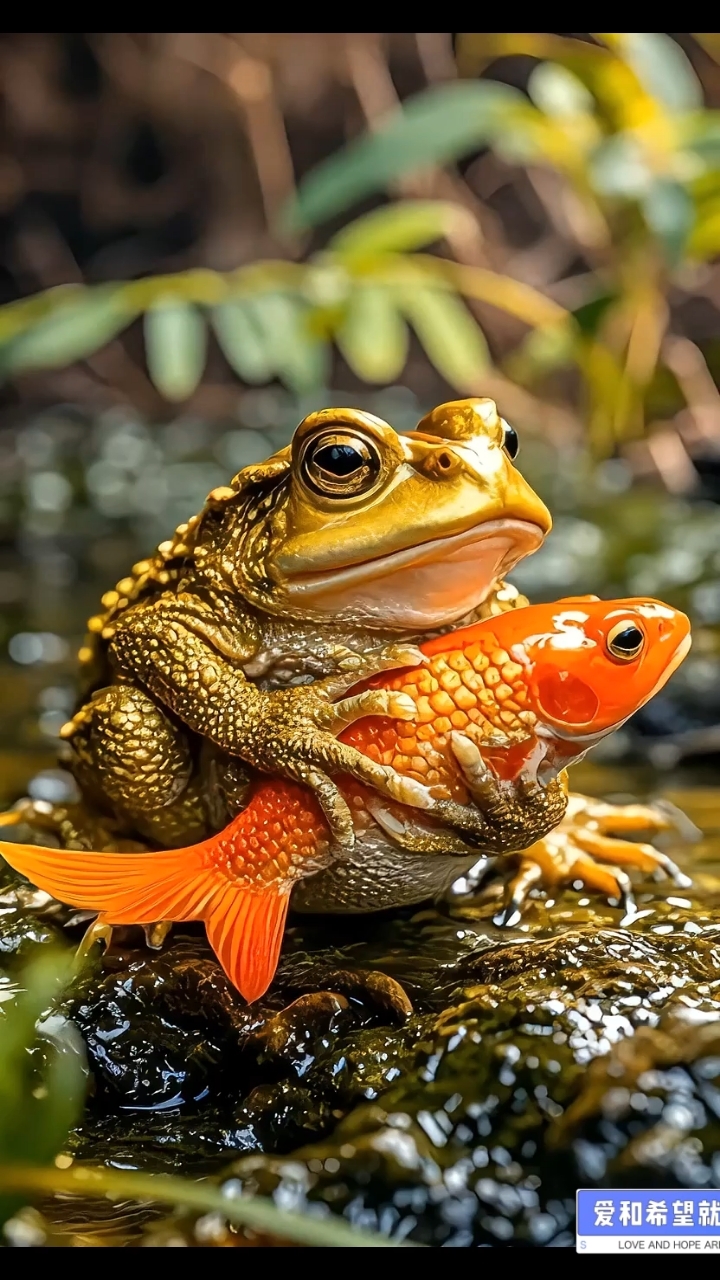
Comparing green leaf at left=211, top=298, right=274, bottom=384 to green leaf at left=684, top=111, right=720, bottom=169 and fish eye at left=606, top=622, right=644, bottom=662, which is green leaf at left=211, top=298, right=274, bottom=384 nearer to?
green leaf at left=684, top=111, right=720, bottom=169

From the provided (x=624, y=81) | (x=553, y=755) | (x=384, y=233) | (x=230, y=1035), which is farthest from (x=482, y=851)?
(x=624, y=81)

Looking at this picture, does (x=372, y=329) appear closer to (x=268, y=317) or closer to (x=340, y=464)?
(x=268, y=317)

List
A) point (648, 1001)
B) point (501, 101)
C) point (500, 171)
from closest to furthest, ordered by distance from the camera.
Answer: point (648, 1001), point (501, 101), point (500, 171)

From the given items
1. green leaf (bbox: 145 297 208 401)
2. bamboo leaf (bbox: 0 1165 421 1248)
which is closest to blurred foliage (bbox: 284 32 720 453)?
green leaf (bbox: 145 297 208 401)

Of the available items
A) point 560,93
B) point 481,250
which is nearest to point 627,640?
point 560,93

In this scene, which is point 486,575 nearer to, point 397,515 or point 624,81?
point 397,515
